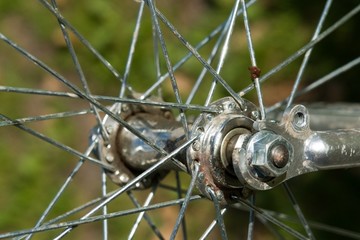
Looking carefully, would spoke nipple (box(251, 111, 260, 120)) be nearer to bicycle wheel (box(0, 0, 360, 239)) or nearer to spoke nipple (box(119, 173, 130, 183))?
spoke nipple (box(119, 173, 130, 183))

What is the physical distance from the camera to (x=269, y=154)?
2.55ft

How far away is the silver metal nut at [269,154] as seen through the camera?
778 millimetres

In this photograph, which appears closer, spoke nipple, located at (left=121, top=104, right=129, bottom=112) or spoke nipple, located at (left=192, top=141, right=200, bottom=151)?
spoke nipple, located at (left=192, top=141, right=200, bottom=151)

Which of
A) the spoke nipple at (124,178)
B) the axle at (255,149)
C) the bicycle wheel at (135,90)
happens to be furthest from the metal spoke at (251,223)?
the bicycle wheel at (135,90)

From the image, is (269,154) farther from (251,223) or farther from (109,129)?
(109,129)

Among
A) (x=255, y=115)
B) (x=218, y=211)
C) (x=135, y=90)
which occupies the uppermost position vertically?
(x=135, y=90)

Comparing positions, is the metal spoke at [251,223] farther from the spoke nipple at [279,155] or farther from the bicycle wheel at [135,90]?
the bicycle wheel at [135,90]

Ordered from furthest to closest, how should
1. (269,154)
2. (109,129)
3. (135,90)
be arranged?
(135,90)
(109,129)
(269,154)

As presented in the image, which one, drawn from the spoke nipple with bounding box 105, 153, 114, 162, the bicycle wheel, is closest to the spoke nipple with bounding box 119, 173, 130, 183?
the spoke nipple with bounding box 105, 153, 114, 162

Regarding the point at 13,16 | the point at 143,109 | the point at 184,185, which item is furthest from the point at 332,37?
the point at 143,109

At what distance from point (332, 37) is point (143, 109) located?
101 cm

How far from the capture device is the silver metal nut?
0.78m

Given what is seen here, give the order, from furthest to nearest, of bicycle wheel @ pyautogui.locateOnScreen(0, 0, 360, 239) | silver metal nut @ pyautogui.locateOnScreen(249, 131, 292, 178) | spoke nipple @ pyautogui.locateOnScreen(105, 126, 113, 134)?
1. bicycle wheel @ pyautogui.locateOnScreen(0, 0, 360, 239)
2. spoke nipple @ pyautogui.locateOnScreen(105, 126, 113, 134)
3. silver metal nut @ pyautogui.locateOnScreen(249, 131, 292, 178)

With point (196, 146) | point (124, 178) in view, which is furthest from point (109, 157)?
point (196, 146)
